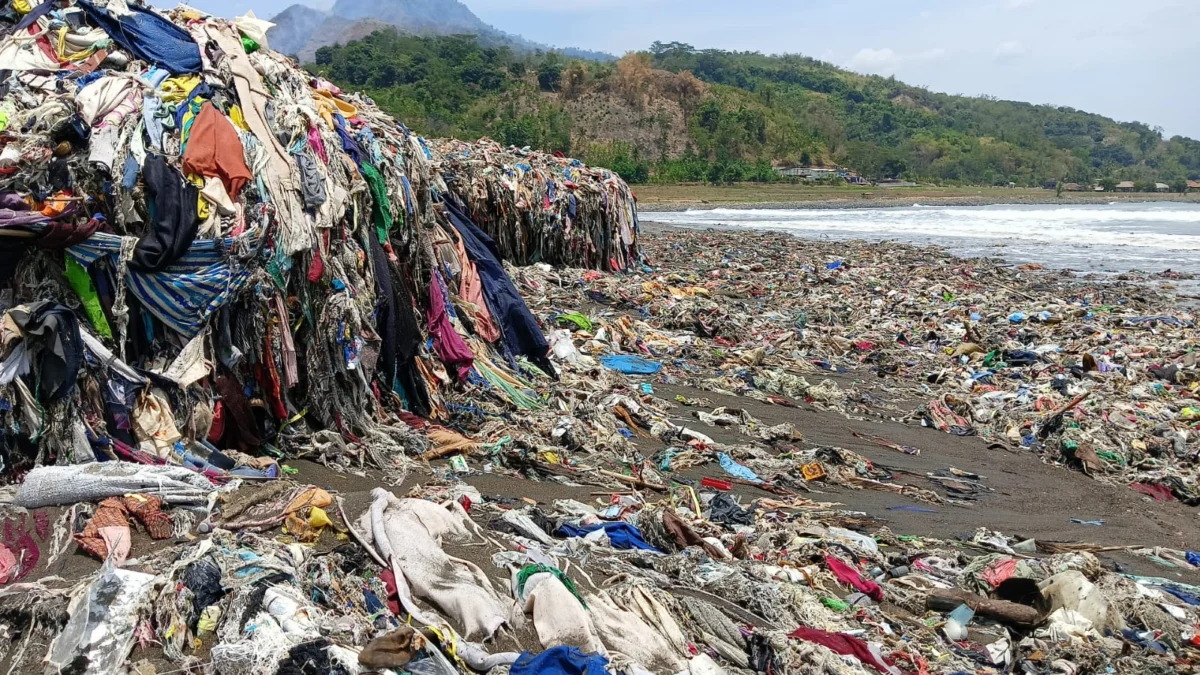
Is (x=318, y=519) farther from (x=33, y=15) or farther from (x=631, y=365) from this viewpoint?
(x=631, y=365)

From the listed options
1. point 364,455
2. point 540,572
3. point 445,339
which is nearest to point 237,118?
point 445,339

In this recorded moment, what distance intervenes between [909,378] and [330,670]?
29.2ft

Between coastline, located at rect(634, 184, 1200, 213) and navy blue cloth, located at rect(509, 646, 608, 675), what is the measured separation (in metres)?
44.3

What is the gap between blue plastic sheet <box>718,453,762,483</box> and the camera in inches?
245

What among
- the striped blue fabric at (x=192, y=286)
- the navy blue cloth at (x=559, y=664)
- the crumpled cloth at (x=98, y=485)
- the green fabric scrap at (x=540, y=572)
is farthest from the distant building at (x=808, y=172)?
the navy blue cloth at (x=559, y=664)

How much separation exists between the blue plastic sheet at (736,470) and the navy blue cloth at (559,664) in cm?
334

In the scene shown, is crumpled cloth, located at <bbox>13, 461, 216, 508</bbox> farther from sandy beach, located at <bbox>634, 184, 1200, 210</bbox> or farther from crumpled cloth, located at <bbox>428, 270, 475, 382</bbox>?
sandy beach, located at <bbox>634, 184, 1200, 210</bbox>

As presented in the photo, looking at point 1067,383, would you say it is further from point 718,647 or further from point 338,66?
point 338,66

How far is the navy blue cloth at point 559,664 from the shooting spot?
2979mm

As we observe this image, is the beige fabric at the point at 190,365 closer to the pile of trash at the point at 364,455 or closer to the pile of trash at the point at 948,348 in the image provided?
the pile of trash at the point at 364,455

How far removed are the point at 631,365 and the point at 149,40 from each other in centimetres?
549

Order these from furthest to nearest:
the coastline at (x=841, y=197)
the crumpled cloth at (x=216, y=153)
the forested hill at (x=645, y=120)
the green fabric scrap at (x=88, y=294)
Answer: the forested hill at (x=645, y=120) → the coastline at (x=841, y=197) → the crumpled cloth at (x=216, y=153) → the green fabric scrap at (x=88, y=294)

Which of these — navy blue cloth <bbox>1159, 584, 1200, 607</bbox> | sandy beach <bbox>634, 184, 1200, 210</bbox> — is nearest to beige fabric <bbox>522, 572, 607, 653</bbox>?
navy blue cloth <bbox>1159, 584, 1200, 607</bbox>

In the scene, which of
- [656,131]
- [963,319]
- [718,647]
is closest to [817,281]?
[963,319]
